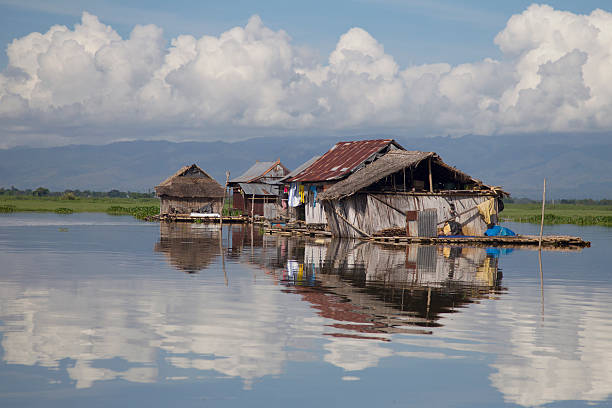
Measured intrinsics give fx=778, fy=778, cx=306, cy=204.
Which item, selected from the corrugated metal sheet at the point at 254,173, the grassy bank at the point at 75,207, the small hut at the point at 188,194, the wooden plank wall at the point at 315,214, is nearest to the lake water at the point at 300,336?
the wooden plank wall at the point at 315,214

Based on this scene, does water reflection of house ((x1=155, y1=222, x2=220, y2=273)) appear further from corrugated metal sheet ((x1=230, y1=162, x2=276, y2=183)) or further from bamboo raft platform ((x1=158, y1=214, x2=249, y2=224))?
corrugated metal sheet ((x1=230, y1=162, x2=276, y2=183))

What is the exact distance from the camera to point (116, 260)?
25.9 m

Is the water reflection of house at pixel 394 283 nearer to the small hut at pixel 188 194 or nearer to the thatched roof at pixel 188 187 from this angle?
the thatched roof at pixel 188 187

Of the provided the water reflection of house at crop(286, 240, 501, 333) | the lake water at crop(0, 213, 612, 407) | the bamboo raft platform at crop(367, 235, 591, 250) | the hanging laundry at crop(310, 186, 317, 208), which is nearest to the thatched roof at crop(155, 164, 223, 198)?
the hanging laundry at crop(310, 186, 317, 208)

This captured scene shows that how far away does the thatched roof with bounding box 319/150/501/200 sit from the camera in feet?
123

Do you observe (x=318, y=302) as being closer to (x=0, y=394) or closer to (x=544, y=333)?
(x=544, y=333)

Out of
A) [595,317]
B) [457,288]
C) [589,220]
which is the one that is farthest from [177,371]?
[589,220]

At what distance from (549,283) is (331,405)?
13.8 m

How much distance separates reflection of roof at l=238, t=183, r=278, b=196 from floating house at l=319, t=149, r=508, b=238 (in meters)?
A: 26.3

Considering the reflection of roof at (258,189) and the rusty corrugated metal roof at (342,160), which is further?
the reflection of roof at (258,189)

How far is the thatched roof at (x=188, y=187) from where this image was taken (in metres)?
67.1

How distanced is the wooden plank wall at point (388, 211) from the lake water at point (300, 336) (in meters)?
14.6

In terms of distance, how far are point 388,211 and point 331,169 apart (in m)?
6.84

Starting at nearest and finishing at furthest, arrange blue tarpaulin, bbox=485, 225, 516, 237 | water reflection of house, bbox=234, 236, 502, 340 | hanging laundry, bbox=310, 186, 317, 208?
water reflection of house, bbox=234, 236, 502, 340 < blue tarpaulin, bbox=485, 225, 516, 237 < hanging laundry, bbox=310, 186, 317, 208
